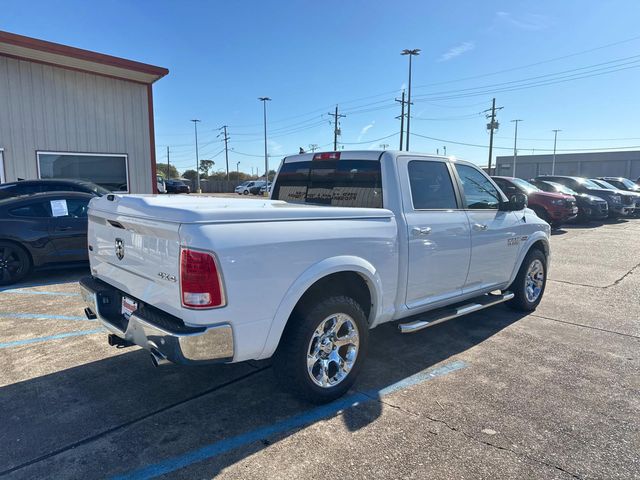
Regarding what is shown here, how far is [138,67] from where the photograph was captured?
1234cm

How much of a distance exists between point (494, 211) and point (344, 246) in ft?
7.97

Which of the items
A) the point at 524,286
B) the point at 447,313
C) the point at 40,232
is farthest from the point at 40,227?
the point at 524,286

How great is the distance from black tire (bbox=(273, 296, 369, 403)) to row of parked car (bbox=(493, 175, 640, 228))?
1174cm

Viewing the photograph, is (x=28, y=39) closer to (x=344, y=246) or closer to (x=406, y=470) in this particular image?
(x=344, y=246)

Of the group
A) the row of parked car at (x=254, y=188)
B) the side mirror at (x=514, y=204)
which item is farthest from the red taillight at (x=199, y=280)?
the row of parked car at (x=254, y=188)

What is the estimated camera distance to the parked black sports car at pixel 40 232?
6688 millimetres

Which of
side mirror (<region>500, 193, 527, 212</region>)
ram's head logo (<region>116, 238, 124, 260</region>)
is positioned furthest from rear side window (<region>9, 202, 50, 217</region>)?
side mirror (<region>500, 193, 527, 212</region>)

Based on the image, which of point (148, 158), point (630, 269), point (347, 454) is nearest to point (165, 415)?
point (347, 454)

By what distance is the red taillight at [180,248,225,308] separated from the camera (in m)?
2.52

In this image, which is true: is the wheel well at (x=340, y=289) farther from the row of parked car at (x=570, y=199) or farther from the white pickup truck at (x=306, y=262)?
the row of parked car at (x=570, y=199)

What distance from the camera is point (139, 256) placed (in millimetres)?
2980

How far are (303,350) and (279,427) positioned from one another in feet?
1.78

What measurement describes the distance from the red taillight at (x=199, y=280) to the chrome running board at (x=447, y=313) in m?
1.85

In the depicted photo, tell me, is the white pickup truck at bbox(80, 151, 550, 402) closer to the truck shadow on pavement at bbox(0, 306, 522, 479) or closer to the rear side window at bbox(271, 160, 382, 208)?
the rear side window at bbox(271, 160, 382, 208)
